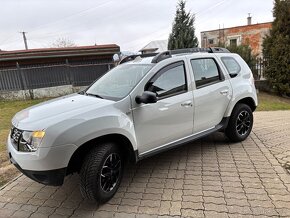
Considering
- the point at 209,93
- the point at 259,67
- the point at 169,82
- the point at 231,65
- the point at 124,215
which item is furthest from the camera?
the point at 259,67

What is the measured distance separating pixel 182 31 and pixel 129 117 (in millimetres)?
11875

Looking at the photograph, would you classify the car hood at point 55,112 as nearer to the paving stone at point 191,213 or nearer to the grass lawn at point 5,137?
the grass lawn at point 5,137

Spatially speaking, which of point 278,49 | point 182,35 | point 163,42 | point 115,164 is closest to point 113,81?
point 115,164

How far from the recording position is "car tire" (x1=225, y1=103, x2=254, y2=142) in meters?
4.69

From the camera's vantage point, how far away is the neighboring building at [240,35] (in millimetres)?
23984

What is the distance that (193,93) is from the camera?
3.93 metres

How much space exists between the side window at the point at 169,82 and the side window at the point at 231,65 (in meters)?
1.16

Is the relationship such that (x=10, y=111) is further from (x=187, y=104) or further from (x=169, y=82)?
(x=187, y=104)

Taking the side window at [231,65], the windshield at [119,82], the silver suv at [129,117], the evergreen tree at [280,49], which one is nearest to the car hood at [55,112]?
the silver suv at [129,117]

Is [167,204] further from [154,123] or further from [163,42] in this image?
[163,42]

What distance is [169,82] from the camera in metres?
3.73

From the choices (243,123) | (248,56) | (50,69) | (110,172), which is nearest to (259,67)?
(248,56)

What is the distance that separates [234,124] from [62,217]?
10.9 feet

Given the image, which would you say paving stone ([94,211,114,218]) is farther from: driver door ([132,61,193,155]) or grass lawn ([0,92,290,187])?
grass lawn ([0,92,290,187])
